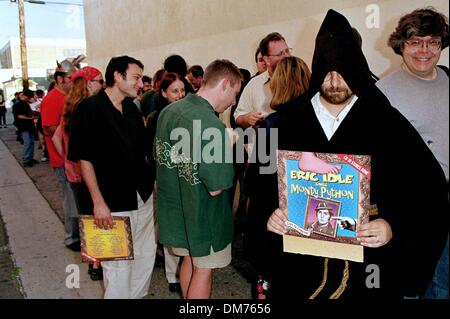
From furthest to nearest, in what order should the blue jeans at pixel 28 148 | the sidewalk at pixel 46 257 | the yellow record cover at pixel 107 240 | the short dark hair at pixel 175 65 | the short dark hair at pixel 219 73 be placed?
the blue jeans at pixel 28 148 → the short dark hair at pixel 175 65 → the sidewalk at pixel 46 257 → the yellow record cover at pixel 107 240 → the short dark hair at pixel 219 73

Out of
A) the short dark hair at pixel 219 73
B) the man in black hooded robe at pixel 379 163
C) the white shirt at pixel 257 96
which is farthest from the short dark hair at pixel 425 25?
the white shirt at pixel 257 96

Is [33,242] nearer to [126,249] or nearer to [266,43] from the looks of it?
[126,249]

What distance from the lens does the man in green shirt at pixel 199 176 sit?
239 centimetres

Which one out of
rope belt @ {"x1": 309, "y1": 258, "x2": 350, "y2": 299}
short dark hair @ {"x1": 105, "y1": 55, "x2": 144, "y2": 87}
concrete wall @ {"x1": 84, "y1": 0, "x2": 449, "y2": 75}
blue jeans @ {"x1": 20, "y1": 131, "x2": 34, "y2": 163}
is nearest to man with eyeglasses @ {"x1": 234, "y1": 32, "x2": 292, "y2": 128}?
short dark hair @ {"x1": 105, "y1": 55, "x2": 144, "y2": 87}

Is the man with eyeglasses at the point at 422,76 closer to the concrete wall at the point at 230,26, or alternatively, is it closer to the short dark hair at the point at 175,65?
the concrete wall at the point at 230,26

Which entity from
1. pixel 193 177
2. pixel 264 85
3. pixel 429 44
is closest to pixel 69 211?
pixel 264 85

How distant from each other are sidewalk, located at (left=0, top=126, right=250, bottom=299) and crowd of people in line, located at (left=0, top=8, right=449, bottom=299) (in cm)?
28

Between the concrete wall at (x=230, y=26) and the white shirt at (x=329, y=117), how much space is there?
2.06 metres

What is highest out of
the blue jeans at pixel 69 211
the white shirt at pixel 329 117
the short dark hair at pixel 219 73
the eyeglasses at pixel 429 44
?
the eyeglasses at pixel 429 44

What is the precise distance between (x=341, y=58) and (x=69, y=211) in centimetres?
362

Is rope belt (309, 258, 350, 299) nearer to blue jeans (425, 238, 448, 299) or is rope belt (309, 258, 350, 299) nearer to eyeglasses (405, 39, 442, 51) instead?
blue jeans (425, 238, 448, 299)

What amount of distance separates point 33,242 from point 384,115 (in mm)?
4556

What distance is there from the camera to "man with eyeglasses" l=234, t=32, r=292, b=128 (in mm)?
3701

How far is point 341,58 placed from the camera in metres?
1.71
